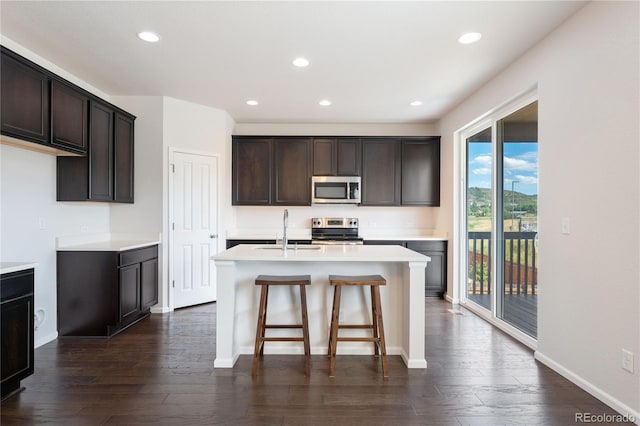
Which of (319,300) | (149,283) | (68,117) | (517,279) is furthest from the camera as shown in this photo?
(149,283)

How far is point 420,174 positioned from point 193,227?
11.1ft

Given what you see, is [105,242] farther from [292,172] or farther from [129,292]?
[292,172]

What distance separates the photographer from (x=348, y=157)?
5270 millimetres

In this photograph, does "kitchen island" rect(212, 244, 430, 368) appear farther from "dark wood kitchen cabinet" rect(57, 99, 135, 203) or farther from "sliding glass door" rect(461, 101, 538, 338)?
"dark wood kitchen cabinet" rect(57, 99, 135, 203)

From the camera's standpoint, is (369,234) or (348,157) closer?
(348,157)

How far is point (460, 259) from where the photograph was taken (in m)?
4.68

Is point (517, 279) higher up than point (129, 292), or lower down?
higher up

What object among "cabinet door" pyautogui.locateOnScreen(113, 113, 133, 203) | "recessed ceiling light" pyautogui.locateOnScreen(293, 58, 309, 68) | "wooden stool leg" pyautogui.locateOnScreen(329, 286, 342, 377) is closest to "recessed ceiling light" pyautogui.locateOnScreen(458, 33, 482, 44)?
→ "recessed ceiling light" pyautogui.locateOnScreen(293, 58, 309, 68)

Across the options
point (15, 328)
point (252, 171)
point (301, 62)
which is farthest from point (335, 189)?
point (15, 328)

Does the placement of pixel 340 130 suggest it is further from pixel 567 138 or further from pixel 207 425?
pixel 207 425

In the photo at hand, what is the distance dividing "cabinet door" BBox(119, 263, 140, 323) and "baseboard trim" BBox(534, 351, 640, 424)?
3.84m

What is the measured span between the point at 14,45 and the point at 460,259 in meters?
5.25

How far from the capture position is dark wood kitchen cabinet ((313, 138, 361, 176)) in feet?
17.3

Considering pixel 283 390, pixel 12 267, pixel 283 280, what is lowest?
pixel 283 390
